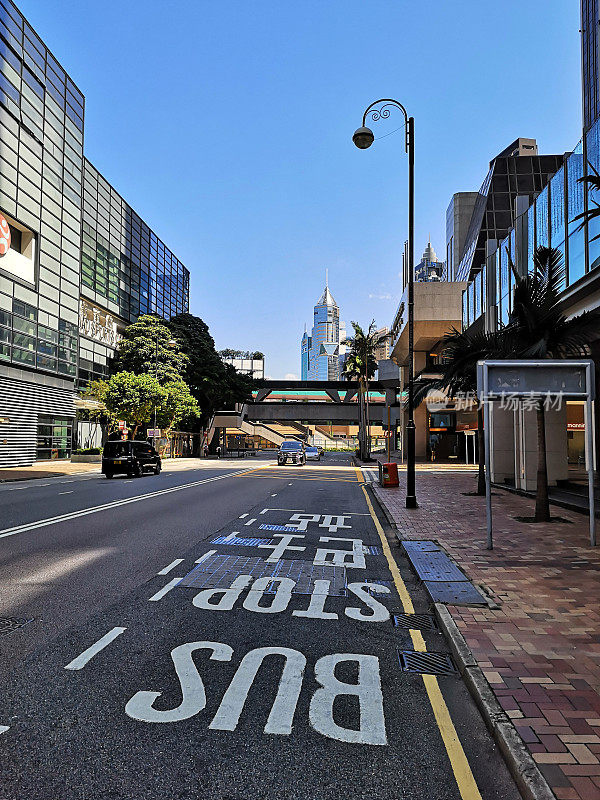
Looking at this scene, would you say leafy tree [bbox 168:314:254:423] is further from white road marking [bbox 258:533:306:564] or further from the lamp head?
white road marking [bbox 258:533:306:564]

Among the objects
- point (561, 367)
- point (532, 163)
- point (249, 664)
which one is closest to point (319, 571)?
point (249, 664)

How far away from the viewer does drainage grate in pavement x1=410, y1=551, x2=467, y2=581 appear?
7775mm

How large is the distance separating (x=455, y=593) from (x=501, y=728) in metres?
3.29

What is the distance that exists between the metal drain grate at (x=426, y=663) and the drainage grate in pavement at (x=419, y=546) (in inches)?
177

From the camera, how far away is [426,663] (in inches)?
198

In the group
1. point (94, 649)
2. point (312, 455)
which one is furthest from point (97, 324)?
point (94, 649)

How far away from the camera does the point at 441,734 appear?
150 inches

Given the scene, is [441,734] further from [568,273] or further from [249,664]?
[568,273]

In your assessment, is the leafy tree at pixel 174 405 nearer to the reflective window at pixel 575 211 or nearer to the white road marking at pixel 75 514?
the white road marking at pixel 75 514

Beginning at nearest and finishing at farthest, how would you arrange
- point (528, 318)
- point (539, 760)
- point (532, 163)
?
point (539, 760) < point (528, 318) < point (532, 163)

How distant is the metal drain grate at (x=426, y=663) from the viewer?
487 cm

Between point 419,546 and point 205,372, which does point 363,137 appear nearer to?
point 419,546

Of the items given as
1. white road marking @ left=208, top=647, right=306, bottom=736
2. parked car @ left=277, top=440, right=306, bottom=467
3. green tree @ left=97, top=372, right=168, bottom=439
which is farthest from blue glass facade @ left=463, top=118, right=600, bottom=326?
green tree @ left=97, top=372, right=168, bottom=439

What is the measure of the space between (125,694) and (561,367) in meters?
8.89
